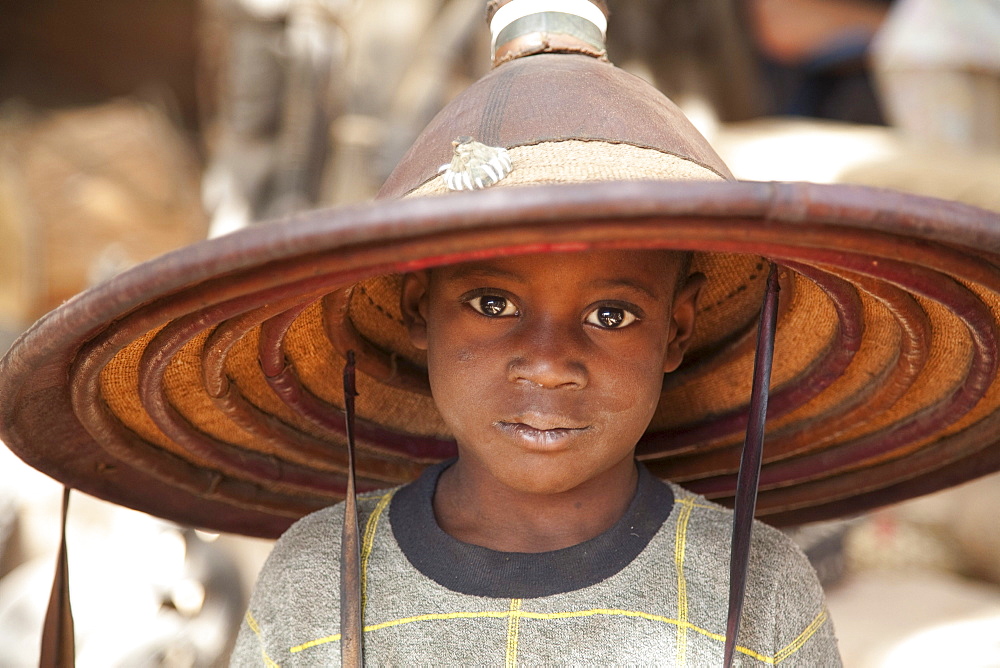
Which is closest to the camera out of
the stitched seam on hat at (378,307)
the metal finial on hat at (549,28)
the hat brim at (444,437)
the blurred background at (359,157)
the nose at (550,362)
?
the hat brim at (444,437)

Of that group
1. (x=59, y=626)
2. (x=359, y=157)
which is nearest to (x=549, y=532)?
(x=59, y=626)

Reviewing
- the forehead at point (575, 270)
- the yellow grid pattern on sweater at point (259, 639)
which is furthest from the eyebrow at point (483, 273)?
the yellow grid pattern on sweater at point (259, 639)

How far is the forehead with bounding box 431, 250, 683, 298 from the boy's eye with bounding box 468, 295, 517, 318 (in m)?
0.02

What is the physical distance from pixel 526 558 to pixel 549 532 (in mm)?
51

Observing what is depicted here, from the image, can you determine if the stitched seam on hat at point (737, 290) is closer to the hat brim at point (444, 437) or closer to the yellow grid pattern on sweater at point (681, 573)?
the hat brim at point (444, 437)

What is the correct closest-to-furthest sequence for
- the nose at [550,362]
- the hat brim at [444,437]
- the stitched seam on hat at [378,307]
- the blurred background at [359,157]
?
the hat brim at [444,437] < the nose at [550,362] < the stitched seam on hat at [378,307] < the blurred background at [359,157]

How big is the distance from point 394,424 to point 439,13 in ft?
6.94

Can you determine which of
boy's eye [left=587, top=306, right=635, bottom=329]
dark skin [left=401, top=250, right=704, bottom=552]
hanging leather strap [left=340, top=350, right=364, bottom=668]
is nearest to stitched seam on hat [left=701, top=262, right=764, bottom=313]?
dark skin [left=401, top=250, right=704, bottom=552]

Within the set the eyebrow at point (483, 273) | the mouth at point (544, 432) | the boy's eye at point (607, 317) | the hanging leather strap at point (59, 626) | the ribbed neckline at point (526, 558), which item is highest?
the eyebrow at point (483, 273)

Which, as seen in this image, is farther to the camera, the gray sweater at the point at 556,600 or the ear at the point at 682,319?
the ear at the point at 682,319

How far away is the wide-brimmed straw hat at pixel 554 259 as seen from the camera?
727mm

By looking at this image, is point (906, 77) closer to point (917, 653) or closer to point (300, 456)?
point (917, 653)

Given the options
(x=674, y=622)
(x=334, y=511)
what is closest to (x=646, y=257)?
(x=674, y=622)

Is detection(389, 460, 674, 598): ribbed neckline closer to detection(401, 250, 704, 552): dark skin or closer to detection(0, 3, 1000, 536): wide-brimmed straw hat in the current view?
detection(401, 250, 704, 552): dark skin
